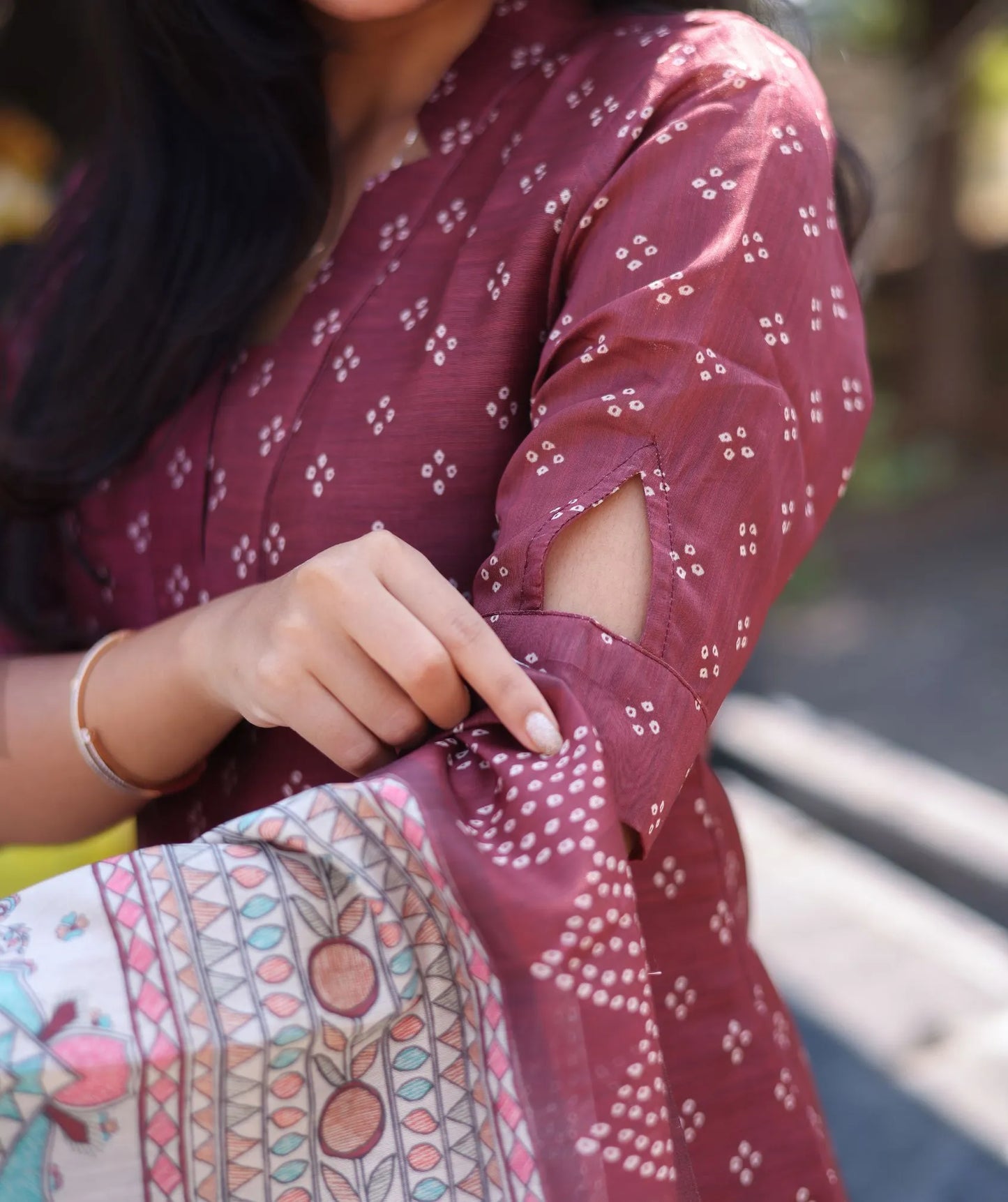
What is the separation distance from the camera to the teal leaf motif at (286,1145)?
57 centimetres

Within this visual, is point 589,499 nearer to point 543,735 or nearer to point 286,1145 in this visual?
point 543,735

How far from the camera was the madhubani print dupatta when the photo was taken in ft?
1.73

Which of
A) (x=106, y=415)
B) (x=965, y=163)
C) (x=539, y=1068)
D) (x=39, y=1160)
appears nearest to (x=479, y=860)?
(x=539, y=1068)

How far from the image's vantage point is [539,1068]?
20.8 inches

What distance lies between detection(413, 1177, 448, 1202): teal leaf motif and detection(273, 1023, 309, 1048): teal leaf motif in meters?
0.10

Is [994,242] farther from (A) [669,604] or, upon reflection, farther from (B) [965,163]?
(A) [669,604]

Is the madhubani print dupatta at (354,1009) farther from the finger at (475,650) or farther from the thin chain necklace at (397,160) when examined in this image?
the thin chain necklace at (397,160)

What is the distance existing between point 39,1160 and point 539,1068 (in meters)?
0.23

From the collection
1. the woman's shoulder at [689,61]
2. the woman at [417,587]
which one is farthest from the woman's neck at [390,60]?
the woman's shoulder at [689,61]

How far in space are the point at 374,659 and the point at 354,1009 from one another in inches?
6.6

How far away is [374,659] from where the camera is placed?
601 millimetres

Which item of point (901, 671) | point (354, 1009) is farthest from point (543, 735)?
point (901, 671)

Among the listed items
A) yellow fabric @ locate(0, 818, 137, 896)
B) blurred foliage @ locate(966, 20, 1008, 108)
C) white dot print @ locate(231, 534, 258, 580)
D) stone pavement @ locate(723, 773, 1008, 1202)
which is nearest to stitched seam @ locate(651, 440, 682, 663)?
white dot print @ locate(231, 534, 258, 580)

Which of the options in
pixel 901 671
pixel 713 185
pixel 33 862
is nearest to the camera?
pixel 713 185
